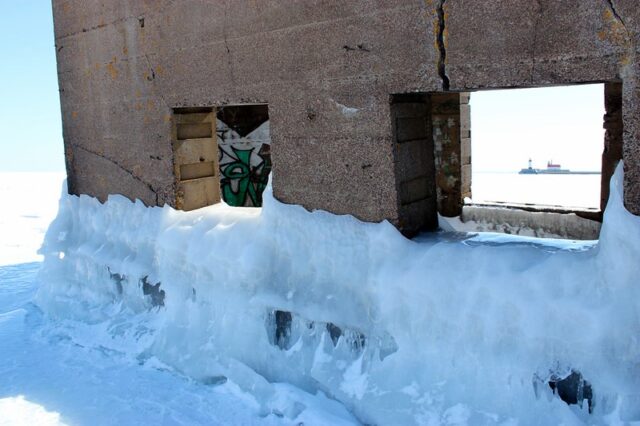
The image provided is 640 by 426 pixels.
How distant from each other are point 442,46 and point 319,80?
0.95 meters

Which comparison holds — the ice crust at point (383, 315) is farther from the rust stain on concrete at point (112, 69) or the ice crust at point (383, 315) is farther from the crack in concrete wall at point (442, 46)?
the rust stain on concrete at point (112, 69)

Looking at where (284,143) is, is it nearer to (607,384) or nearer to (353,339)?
(353,339)

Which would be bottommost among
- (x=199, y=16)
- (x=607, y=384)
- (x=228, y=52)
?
(x=607, y=384)

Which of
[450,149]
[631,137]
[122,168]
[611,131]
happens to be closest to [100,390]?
[122,168]

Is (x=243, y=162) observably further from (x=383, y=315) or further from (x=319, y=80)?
(x=383, y=315)

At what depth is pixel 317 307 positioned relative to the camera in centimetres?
391

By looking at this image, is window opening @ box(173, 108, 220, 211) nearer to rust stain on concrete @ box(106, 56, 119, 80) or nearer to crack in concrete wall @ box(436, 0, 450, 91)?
rust stain on concrete @ box(106, 56, 119, 80)

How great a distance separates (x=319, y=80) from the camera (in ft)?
13.1

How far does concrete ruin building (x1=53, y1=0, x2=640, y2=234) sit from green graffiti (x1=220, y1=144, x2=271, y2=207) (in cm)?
240

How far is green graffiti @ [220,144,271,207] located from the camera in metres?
8.62

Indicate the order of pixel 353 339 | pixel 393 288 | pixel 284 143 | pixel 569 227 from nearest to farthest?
1. pixel 393 288
2. pixel 353 339
3. pixel 284 143
4. pixel 569 227

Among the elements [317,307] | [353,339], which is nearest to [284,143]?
[317,307]

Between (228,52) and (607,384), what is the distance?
3512 mm

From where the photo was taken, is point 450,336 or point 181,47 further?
point 181,47
